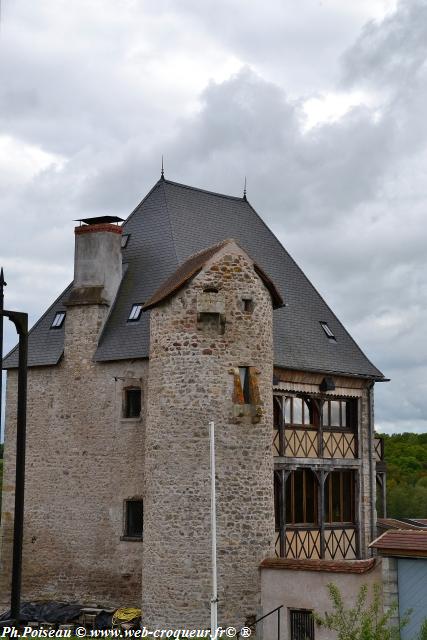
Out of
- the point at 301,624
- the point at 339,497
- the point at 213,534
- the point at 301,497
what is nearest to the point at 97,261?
the point at 301,497

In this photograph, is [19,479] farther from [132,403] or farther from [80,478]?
[80,478]

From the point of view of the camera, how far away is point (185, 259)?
23.1 meters

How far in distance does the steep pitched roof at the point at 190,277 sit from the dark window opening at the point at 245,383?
187 centimetres

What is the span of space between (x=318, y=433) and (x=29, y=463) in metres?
6.76

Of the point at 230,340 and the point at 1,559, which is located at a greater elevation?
the point at 230,340

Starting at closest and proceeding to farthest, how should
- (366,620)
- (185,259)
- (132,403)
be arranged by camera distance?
(366,620) → (132,403) → (185,259)

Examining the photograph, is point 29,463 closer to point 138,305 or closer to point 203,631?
point 138,305

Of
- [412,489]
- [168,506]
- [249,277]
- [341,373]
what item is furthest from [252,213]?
Result: [412,489]

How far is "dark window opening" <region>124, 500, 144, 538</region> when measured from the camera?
2153 cm

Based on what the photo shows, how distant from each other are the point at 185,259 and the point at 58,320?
144 inches

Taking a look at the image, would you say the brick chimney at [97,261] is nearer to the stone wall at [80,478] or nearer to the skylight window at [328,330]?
the stone wall at [80,478]

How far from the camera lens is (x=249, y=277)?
1997cm

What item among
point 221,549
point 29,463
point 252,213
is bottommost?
point 221,549

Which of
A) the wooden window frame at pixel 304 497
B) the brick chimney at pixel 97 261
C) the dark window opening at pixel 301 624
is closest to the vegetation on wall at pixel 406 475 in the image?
the wooden window frame at pixel 304 497
